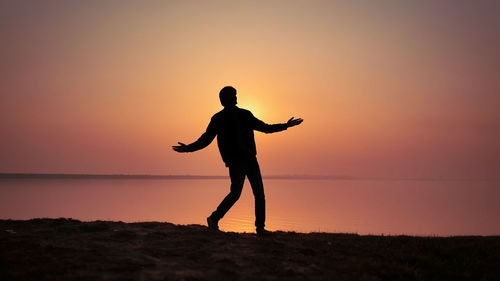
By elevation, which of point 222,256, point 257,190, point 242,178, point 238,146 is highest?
point 238,146

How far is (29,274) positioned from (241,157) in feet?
16.6

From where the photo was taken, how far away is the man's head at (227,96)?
973 centimetres

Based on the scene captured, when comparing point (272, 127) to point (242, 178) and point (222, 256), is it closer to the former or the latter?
point (242, 178)

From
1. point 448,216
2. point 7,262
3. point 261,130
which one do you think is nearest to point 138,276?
point 7,262

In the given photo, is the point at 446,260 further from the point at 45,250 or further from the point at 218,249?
the point at 45,250

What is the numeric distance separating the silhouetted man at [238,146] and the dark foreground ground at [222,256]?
810 mm

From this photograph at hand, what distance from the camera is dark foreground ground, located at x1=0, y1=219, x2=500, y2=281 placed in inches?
242

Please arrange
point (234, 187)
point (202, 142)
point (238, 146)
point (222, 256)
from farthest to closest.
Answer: point (202, 142)
point (234, 187)
point (238, 146)
point (222, 256)

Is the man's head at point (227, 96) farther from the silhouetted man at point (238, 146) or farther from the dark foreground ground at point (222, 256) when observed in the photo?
the dark foreground ground at point (222, 256)

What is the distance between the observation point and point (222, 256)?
7.02m

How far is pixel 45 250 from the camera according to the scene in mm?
7129

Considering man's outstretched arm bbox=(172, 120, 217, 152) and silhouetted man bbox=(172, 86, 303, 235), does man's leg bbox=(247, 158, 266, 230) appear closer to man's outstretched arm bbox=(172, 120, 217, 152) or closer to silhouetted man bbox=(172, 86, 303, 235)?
silhouetted man bbox=(172, 86, 303, 235)

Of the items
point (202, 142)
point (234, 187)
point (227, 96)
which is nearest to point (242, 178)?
point (234, 187)

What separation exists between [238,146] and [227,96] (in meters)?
1.28
